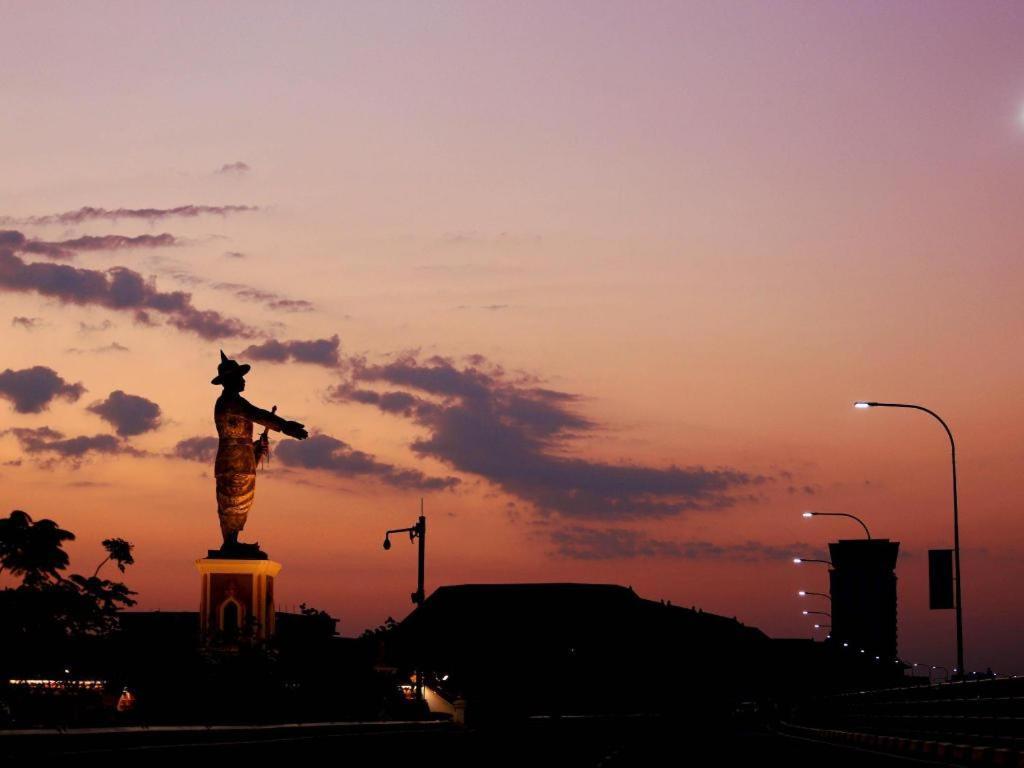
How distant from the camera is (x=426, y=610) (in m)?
191

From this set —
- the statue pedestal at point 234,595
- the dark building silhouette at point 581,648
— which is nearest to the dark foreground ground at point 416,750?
the statue pedestal at point 234,595

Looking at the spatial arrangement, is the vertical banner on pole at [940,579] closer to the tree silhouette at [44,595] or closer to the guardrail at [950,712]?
the guardrail at [950,712]

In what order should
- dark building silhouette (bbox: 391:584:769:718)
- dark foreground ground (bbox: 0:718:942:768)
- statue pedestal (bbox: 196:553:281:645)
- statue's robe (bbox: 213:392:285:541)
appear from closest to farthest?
dark foreground ground (bbox: 0:718:942:768) → statue pedestal (bbox: 196:553:281:645) → statue's robe (bbox: 213:392:285:541) → dark building silhouette (bbox: 391:584:769:718)

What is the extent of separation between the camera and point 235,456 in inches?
2844

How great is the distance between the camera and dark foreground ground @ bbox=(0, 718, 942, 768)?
29641mm

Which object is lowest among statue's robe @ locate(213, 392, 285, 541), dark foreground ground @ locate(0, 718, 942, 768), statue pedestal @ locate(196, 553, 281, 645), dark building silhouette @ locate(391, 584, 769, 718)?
dark building silhouette @ locate(391, 584, 769, 718)

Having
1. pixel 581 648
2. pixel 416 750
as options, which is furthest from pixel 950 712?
pixel 581 648

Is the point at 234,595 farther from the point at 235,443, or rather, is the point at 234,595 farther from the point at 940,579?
the point at 940,579

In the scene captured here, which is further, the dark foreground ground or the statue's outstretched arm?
the statue's outstretched arm

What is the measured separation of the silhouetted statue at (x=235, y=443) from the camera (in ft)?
234

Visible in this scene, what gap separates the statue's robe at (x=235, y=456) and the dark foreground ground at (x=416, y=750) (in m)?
21.0

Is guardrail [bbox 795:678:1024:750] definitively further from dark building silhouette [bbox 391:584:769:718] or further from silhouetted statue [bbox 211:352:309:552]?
dark building silhouette [bbox 391:584:769:718]

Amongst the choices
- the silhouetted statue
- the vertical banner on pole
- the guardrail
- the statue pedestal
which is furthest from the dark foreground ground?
the silhouetted statue

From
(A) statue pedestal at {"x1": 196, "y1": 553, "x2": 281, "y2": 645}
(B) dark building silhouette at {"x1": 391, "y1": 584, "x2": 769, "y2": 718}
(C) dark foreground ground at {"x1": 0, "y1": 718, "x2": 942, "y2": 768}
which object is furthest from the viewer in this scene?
(B) dark building silhouette at {"x1": 391, "y1": 584, "x2": 769, "y2": 718}
